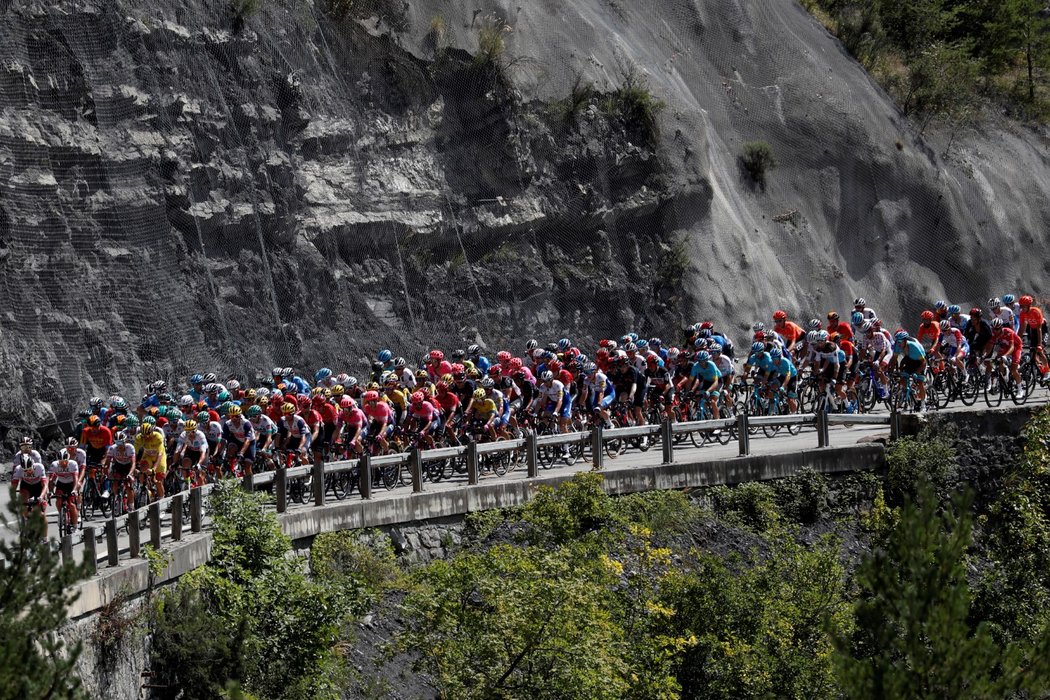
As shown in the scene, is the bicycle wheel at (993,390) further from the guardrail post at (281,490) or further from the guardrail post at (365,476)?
the guardrail post at (281,490)

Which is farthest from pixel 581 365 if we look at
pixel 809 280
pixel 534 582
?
pixel 809 280

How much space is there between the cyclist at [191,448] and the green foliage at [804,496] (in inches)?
431

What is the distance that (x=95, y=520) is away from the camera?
23.1 m

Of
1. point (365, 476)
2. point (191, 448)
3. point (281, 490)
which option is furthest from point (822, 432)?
point (191, 448)

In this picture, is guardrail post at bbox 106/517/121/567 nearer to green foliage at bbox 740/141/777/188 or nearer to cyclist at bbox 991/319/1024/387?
cyclist at bbox 991/319/1024/387

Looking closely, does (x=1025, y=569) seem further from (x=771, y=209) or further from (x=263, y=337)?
(x=771, y=209)

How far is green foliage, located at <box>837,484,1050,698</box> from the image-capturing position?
31.8ft

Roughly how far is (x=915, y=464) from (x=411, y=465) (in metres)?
11.3

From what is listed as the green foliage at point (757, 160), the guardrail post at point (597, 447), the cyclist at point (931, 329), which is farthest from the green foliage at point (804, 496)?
the green foliage at point (757, 160)

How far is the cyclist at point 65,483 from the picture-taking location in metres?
21.5

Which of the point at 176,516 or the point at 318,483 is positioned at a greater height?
the point at 176,516

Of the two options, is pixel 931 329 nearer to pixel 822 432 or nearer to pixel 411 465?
pixel 822 432

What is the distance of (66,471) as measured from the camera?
21.5 metres

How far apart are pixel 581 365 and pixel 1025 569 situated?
8.72m
